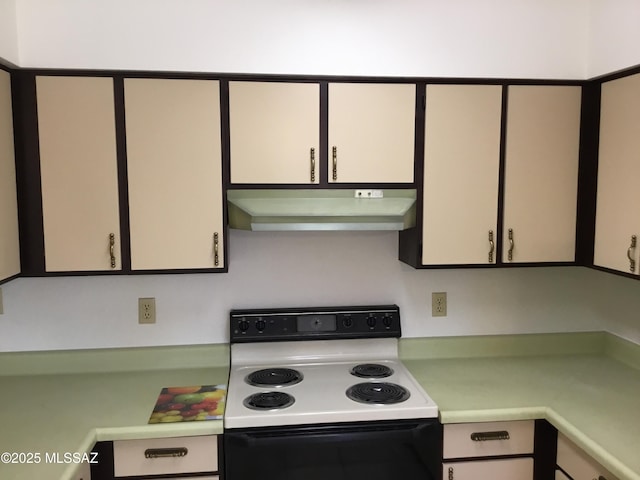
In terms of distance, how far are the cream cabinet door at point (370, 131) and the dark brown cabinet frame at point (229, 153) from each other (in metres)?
0.03

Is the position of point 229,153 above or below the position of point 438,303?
above

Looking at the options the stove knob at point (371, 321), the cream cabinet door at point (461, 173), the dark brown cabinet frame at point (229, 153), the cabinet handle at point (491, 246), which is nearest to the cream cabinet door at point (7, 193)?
the dark brown cabinet frame at point (229, 153)

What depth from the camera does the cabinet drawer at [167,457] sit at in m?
1.85

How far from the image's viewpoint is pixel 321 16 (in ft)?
7.36

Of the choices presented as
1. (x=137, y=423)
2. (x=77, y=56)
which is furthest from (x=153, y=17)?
(x=137, y=423)

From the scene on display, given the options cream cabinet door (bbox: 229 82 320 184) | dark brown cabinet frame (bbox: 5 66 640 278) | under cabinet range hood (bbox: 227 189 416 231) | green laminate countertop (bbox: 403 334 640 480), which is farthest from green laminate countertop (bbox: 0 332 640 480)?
cream cabinet door (bbox: 229 82 320 184)

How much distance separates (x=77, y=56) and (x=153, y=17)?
0.35 metres

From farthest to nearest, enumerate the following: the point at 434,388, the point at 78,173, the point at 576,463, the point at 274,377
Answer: the point at 274,377, the point at 434,388, the point at 78,173, the point at 576,463

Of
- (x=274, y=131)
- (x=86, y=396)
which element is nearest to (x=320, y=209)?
(x=274, y=131)

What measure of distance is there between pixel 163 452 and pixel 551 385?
1.57m

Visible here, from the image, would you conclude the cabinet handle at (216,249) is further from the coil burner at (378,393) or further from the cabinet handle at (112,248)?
the coil burner at (378,393)

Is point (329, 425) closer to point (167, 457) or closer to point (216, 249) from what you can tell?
point (167, 457)

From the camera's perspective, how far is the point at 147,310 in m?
2.39

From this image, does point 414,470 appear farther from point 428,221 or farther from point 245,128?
point 245,128
